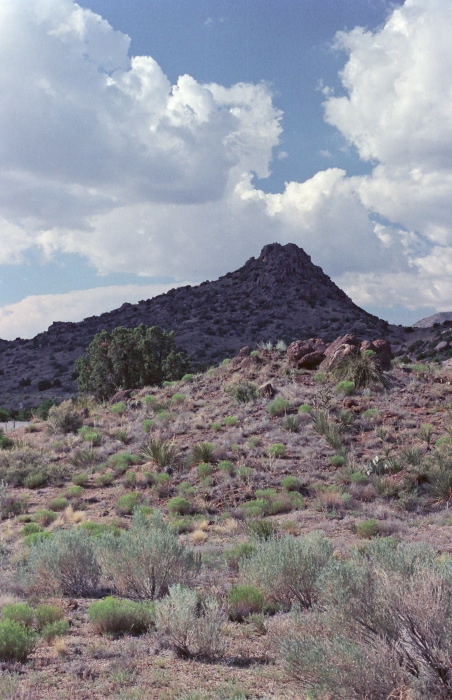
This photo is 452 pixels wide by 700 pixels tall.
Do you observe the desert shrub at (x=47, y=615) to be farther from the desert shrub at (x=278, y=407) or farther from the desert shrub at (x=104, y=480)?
the desert shrub at (x=278, y=407)

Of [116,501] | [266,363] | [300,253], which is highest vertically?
[300,253]

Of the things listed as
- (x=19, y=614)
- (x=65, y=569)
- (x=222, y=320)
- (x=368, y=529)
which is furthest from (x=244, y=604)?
(x=222, y=320)

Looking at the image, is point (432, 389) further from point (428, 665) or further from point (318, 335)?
point (318, 335)

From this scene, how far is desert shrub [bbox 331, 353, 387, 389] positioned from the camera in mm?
22784

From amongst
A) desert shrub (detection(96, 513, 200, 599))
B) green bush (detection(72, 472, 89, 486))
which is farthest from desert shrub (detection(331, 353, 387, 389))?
desert shrub (detection(96, 513, 200, 599))

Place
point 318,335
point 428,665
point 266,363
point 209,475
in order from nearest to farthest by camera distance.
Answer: point 428,665 → point 209,475 → point 266,363 → point 318,335

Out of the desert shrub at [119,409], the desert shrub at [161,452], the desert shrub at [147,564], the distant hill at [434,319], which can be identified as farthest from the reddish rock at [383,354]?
the distant hill at [434,319]

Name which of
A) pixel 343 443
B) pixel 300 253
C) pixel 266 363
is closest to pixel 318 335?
pixel 300 253

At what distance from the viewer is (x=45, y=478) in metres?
19.8

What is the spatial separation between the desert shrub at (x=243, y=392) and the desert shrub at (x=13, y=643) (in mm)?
16940

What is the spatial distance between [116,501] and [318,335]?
185 ft

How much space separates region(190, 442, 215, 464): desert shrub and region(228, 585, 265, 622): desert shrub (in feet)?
36.4

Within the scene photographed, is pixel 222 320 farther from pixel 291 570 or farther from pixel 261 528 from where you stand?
pixel 291 570

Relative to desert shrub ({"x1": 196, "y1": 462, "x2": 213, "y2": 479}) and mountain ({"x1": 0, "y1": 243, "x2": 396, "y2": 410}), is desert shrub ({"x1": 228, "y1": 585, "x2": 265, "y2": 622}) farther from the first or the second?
mountain ({"x1": 0, "y1": 243, "x2": 396, "y2": 410})
